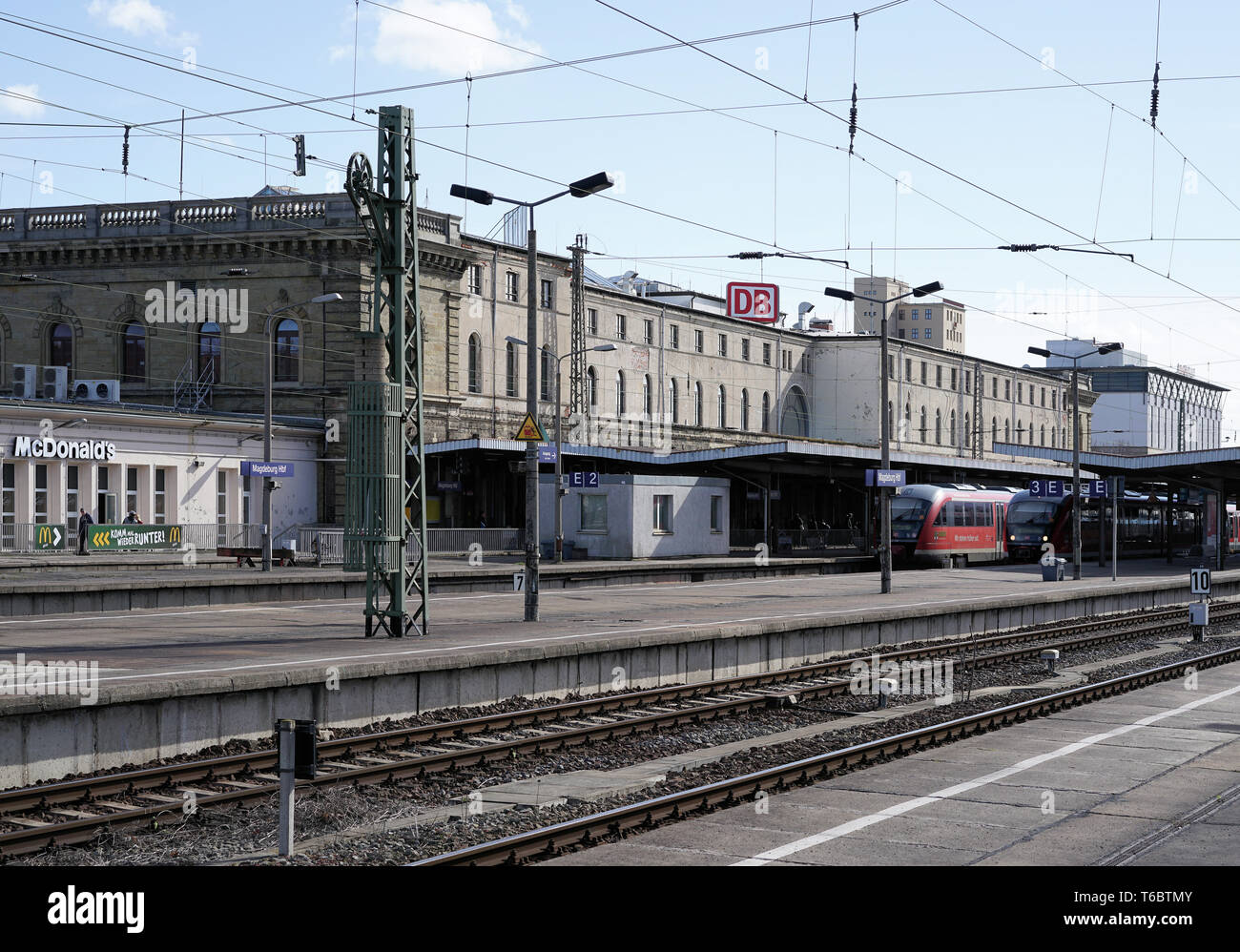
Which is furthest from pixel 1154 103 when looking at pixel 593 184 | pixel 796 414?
pixel 796 414

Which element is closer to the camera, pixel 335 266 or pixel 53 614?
pixel 53 614

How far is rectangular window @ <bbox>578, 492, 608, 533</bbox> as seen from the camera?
48094 millimetres

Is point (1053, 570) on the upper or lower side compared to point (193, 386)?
lower

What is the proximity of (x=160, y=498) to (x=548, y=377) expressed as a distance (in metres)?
21.5

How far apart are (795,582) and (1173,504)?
3776 centimetres

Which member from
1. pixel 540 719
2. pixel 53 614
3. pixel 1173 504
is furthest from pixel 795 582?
pixel 1173 504

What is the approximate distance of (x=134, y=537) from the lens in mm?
42750

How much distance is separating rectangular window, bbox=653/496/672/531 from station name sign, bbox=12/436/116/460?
17.8m

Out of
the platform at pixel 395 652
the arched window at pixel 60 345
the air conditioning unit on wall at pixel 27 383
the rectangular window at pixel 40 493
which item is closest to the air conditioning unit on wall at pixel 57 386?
the air conditioning unit on wall at pixel 27 383

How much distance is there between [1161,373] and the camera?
152250 millimetres

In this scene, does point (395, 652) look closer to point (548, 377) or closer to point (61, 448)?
point (61, 448)

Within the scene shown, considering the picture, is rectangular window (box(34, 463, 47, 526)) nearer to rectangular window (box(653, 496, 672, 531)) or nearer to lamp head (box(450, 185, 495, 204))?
rectangular window (box(653, 496, 672, 531))
